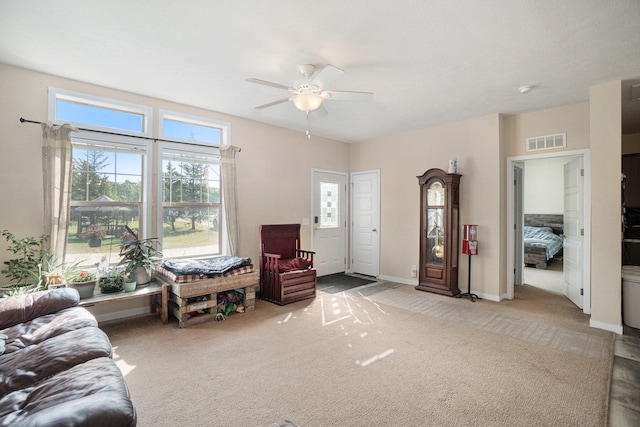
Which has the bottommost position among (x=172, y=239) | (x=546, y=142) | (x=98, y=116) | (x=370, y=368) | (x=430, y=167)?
(x=370, y=368)

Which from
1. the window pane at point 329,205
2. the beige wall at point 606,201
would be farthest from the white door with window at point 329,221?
the beige wall at point 606,201

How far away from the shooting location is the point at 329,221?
5.94m

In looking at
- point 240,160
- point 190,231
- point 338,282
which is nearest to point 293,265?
point 338,282

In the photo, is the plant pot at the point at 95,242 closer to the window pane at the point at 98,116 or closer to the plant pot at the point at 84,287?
the plant pot at the point at 84,287

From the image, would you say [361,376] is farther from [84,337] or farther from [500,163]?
[500,163]

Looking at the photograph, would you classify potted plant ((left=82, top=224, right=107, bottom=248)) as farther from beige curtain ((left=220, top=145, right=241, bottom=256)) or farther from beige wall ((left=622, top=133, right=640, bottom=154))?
beige wall ((left=622, top=133, right=640, bottom=154))

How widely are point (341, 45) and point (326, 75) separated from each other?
0.28 m

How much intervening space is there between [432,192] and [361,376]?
3312 millimetres

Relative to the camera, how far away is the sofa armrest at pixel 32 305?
2.17 meters

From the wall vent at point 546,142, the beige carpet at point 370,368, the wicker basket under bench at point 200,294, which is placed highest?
the wall vent at point 546,142

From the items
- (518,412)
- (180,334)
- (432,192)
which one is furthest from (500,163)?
(180,334)

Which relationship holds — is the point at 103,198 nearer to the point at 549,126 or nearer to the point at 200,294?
the point at 200,294

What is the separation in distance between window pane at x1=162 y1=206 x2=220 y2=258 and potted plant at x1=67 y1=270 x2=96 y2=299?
935mm

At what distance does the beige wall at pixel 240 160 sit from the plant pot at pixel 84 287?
67 cm
